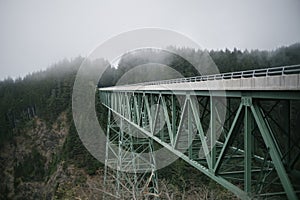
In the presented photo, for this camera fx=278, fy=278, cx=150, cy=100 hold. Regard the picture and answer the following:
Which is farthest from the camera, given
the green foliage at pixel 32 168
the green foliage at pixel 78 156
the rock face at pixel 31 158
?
the green foliage at pixel 32 168

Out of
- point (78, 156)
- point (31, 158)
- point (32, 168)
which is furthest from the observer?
point (31, 158)

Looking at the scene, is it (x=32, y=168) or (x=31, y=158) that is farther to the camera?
(x=31, y=158)

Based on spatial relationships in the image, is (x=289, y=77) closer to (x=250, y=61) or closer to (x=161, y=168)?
(x=161, y=168)

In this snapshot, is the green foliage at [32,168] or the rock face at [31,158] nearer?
the rock face at [31,158]

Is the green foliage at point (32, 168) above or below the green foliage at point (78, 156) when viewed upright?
below

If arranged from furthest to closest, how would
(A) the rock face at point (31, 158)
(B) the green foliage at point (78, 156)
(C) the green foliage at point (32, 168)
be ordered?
1. (C) the green foliage at point (32, 168)
2. (A) the rock face at point (31, 158)
3. (B) the green foliage at point (78, 156)

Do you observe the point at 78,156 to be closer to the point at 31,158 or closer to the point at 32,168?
the point at 32,168

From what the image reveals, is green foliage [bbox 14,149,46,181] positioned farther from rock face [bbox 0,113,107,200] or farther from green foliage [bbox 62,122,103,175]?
green foliage [bbox 62,122,103,175]

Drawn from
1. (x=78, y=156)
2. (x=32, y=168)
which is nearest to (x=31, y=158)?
(x=32, y=168)

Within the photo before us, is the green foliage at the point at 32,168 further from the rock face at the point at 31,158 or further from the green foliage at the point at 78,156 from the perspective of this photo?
the green foliage at the point at 78,156

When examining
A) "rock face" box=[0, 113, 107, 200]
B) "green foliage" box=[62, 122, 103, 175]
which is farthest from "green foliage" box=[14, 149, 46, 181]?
"green foliage" box=[62, 122, 103, 175]

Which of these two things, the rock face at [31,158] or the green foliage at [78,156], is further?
the rock face at [31,158]

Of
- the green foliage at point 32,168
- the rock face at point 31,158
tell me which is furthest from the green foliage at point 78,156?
the green foliage at point 32,168

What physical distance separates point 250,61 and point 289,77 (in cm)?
4496
